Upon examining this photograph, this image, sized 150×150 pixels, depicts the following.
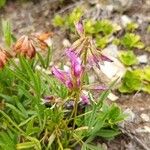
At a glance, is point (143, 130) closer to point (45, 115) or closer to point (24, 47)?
point (45, 115)

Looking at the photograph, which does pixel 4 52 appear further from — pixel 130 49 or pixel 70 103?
pixel 130 49

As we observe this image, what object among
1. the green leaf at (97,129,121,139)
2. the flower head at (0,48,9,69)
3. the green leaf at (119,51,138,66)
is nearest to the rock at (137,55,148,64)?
the green leaf at (119,51,138,66)

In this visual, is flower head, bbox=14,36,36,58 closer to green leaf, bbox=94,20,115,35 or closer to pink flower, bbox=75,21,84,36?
pink flower, bbox=75,21,84,36

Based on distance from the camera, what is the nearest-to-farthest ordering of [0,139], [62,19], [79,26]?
[79,26]
[0,139]
[62,19]

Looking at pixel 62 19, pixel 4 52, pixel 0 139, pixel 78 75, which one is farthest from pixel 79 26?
pixel 62 19

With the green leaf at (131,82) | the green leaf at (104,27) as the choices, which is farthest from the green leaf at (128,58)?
the green leaf at (104,27)

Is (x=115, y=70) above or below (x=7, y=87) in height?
below
